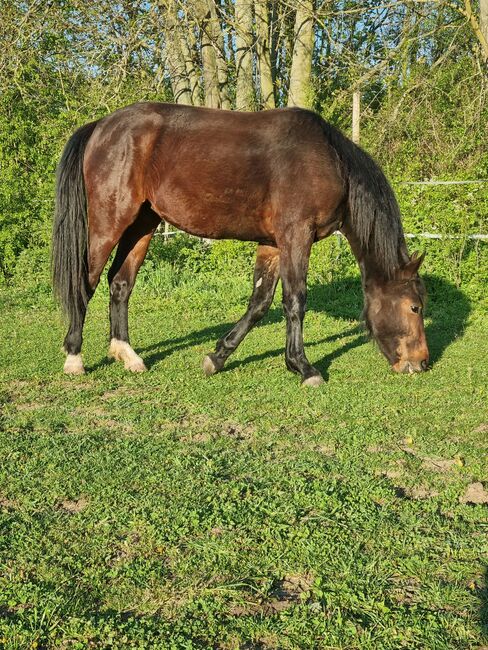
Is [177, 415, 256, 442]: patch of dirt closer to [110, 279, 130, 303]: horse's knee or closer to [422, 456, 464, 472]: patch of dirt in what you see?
[422, 456, 464, 472]: patch of dirt

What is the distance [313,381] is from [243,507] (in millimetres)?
2565

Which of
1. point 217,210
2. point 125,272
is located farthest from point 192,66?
point 217,210

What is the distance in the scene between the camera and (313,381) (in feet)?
19.0

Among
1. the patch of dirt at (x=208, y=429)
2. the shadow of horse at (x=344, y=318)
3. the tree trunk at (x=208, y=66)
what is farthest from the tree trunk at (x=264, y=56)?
the patch of dirt at (x=208, y=429)

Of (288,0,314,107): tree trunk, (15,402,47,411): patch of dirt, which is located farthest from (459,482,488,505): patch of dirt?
(288,0,314,107): tree trunk

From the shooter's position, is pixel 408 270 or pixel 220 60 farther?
pixel 220 60

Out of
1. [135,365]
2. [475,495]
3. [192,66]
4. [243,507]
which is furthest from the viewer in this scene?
[192,66]

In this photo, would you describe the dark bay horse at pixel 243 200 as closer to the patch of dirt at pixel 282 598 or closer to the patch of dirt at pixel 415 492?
the patch of dirt at pixel 415 492

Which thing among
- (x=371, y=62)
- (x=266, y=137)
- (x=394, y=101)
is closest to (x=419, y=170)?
(x=394, y=101)

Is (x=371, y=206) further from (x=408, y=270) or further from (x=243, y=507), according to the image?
(x=243, y=507)

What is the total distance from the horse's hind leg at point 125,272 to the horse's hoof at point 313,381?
177 centimetres

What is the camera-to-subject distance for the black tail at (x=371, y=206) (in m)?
5.95

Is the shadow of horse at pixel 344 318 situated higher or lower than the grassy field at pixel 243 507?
lower

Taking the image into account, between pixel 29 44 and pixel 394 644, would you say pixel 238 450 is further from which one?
pixel 29 44
